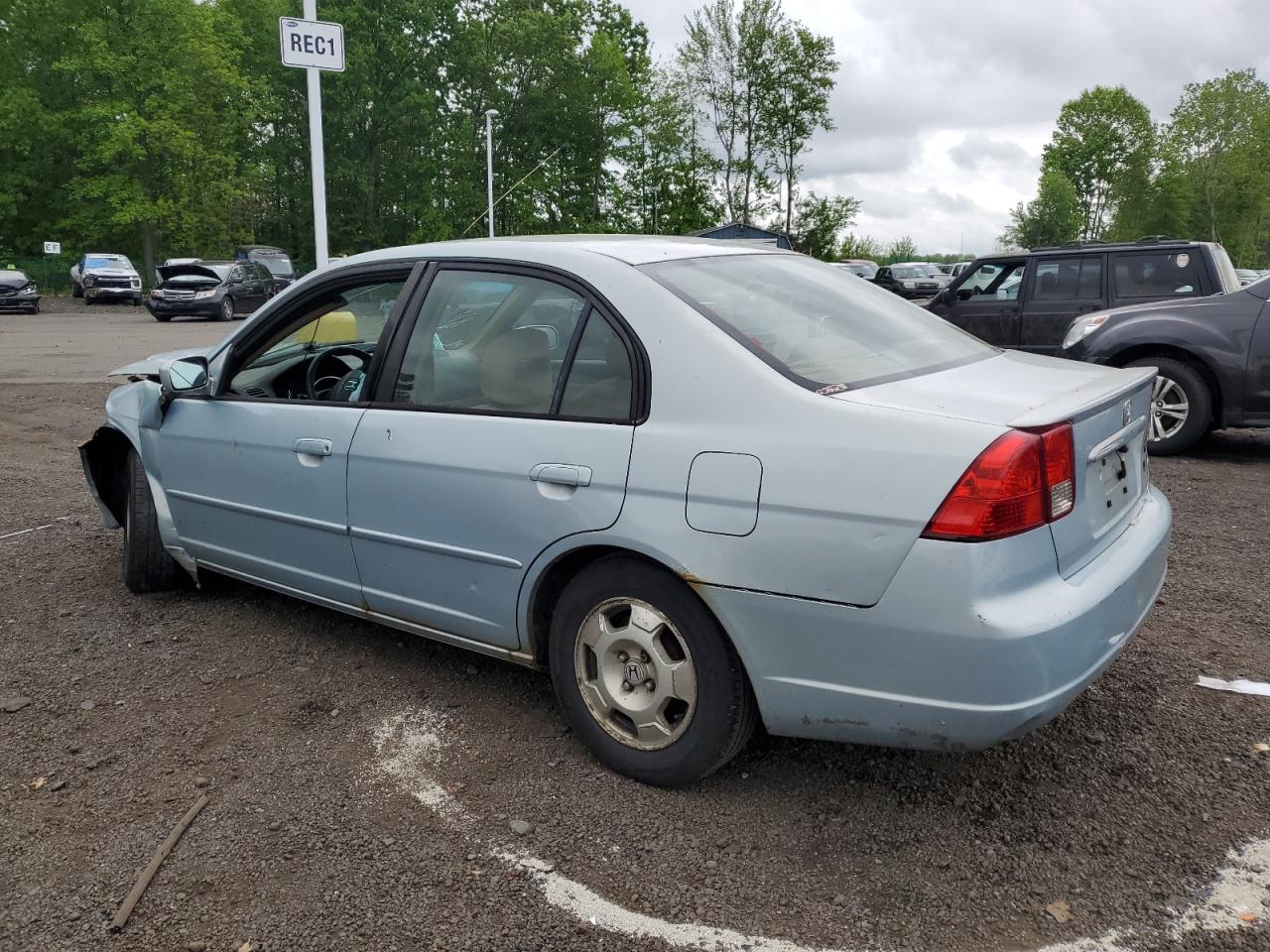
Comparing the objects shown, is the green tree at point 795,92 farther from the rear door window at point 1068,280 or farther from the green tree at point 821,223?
the rear door window at point 1068,280

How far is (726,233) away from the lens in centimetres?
2781

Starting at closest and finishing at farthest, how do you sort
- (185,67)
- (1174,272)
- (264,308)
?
(264,308) → (1174,272) → (185,67)

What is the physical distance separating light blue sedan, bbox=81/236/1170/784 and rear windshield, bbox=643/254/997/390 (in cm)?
1

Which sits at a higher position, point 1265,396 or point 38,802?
point 1265,396

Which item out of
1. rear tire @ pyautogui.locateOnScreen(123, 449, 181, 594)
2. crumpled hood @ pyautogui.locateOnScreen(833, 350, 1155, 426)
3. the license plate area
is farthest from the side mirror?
the license plate area

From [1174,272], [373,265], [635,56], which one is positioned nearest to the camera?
[373,265]

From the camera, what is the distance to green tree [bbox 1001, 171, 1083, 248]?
73312 millimetres

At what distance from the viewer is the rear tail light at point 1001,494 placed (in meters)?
2.39

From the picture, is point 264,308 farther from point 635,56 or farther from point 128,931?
point 635,56

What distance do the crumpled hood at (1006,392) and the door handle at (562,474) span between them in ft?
2.44

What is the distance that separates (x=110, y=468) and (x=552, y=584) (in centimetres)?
305

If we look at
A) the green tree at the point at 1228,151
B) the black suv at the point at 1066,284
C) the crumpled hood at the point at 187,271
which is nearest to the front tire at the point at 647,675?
the black suv at the point at 1066,284

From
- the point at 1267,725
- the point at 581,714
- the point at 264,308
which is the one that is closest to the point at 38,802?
the point at 581,714

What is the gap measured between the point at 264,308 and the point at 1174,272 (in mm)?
8819
